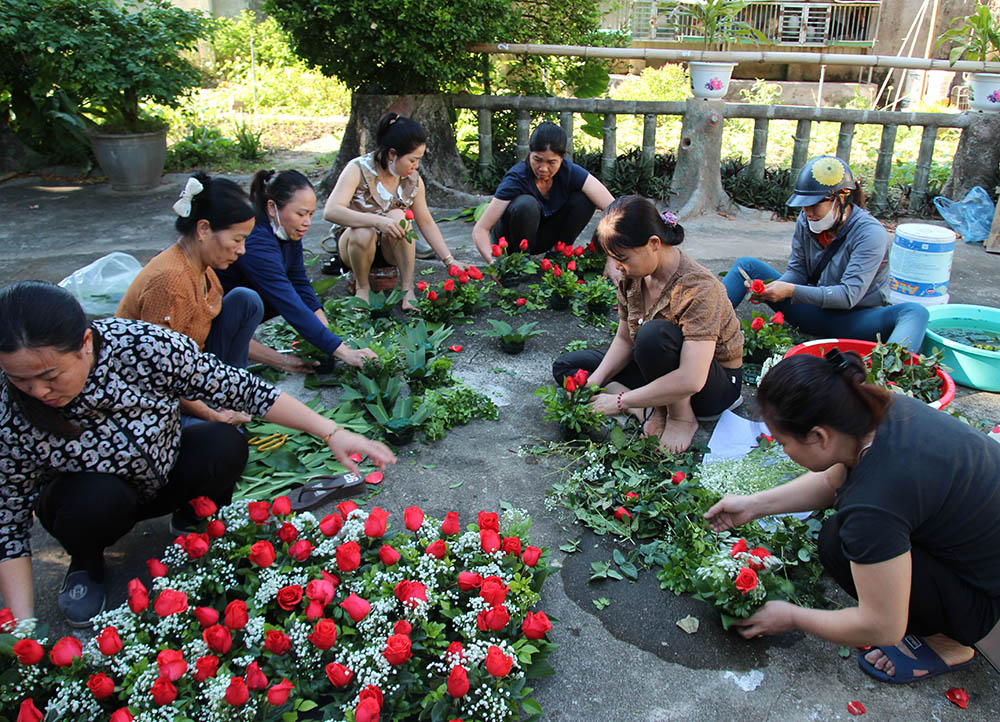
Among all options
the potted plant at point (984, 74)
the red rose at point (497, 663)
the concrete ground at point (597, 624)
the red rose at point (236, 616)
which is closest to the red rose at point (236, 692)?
the red rose at point (236, 616)

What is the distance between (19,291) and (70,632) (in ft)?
3.52

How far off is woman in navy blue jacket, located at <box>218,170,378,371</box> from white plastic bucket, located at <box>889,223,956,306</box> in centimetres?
292

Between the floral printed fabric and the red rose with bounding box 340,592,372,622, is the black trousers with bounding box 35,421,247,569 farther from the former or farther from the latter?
the red rose with bounding box 340,592,372,622

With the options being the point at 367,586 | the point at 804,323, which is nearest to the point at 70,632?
the point at 367,586

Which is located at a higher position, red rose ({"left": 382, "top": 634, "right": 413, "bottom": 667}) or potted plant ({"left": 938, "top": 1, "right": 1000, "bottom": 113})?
potted plant ({"left": 938, "top": 1, "right": 1000, "bottom": 113})

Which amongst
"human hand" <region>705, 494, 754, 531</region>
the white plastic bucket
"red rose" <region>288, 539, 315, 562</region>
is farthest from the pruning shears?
the white plastic bucket

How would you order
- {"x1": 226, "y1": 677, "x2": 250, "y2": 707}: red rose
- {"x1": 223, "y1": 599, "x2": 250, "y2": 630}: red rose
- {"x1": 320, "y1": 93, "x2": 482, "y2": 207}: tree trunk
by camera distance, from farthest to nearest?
1. {"x1": 320, "y1": 93, "x2": 482, "y2": 207}: tree trunk
2. {"x1": 223, "y1": 599, "x2": 250, "y2": 630}: red rose
3. {"x1": 226, "y1": 677, "x2": 250, "y2": 707}: red rose

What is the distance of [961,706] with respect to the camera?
203 cm

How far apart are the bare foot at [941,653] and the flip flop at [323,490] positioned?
5.97 feet

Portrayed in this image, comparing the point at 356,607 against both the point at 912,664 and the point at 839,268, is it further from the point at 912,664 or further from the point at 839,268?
the point at 839,268

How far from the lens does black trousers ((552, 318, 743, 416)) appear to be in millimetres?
2992

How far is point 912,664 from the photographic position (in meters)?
2.09

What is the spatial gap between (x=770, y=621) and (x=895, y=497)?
56cm

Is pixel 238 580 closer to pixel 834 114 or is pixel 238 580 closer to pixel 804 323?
pixel 804 323
